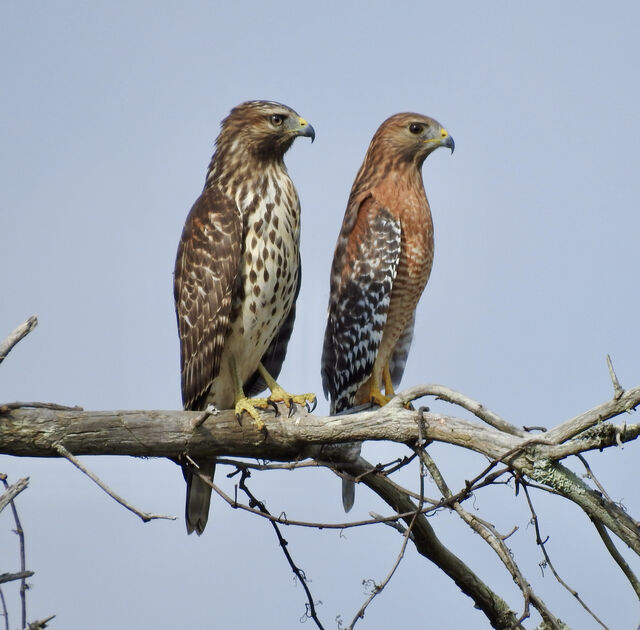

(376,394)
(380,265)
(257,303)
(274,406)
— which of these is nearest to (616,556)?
(274,406)

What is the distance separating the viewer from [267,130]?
219 inches

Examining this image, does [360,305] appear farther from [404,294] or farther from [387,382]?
[387,382]

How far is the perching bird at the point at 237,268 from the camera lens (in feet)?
17.1

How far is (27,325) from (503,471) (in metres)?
2.02

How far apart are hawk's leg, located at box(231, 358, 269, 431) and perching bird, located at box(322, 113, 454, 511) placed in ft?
3.39

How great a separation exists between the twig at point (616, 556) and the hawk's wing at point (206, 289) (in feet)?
7.32

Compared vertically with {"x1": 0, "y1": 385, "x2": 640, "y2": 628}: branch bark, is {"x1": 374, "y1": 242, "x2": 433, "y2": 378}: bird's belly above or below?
above

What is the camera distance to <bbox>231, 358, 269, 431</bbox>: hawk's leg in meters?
4.83

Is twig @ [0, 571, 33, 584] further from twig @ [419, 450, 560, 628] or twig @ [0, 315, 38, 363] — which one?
twig @ [419, 450, 560, 628]

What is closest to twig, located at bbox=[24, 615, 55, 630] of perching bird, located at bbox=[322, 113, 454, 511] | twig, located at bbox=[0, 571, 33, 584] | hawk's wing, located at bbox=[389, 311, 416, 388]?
twig, located at bbox=[0, 571, 33, 584]

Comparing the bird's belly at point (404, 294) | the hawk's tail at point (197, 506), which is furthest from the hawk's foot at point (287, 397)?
the bird's belly at point (404, 294)

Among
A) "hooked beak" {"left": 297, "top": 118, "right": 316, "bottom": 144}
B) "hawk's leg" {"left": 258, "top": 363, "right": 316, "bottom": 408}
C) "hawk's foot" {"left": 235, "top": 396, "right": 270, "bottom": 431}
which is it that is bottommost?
"hawk's foot" {"left": 235, "top": 396, "right": 270, "bottom": 431}

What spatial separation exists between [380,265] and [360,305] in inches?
10.9

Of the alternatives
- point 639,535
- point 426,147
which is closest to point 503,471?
point 639,535
